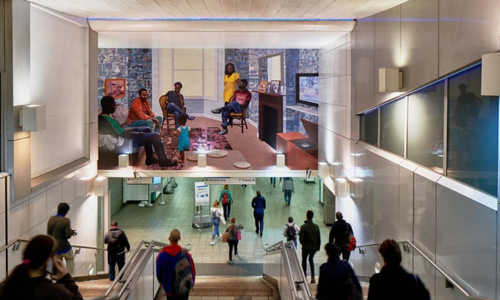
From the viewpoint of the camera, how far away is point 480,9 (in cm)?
481

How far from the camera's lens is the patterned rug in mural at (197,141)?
41.1ft

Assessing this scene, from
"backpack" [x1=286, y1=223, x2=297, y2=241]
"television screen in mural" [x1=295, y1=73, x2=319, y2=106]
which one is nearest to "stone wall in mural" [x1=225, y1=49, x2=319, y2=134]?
"television screen in mural" [x1=295, y1=73, x2=319, y2=106]

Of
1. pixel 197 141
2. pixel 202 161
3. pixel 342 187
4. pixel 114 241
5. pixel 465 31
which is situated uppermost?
pixel 465 31

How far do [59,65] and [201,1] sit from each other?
10.9 ft

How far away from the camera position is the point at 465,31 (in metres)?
5.12

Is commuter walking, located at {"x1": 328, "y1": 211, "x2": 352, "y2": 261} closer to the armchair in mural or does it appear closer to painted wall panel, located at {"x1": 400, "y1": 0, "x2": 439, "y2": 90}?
painted wall panel, located at {"x1": 400, "y1": 0, "x2": 439, "y2": 90}

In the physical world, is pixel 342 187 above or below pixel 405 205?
below

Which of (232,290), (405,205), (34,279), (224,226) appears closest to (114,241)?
(232,290)

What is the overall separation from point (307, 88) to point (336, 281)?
9696 mm

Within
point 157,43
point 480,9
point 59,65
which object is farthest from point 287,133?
point 480,9

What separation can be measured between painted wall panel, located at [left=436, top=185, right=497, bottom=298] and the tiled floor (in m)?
6.26

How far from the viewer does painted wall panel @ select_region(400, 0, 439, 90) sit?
605 cm

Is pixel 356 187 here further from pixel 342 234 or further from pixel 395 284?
pixel 395 284

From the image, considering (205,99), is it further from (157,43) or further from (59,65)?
(59,65)
